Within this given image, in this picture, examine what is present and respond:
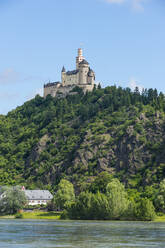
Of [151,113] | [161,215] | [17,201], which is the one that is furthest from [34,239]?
[151,113]

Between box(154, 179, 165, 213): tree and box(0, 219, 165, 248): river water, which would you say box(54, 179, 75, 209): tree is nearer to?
box(154, 179, 165, 213): tree

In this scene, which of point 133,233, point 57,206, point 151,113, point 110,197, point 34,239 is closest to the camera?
point 34,239

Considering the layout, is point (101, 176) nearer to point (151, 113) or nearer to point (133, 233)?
point (151, 113)

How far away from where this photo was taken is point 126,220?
4119 inches

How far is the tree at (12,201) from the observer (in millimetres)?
130875

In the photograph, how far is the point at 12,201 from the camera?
131m

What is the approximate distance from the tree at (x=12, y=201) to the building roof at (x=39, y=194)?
44.6 metres

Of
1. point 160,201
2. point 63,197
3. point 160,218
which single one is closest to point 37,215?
point 63,197

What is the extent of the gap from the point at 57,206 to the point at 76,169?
40027 millimetres

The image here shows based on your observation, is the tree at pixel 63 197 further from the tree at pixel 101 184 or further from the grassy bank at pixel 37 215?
the tree at pixel 101 184

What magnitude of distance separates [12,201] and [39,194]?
49.2 meters

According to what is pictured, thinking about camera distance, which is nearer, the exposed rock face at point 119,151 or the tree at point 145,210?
the tree at point 145,210

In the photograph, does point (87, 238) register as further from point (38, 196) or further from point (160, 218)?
point (38, 196)

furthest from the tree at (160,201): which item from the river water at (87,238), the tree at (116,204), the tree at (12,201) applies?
the river water at (87,238)
